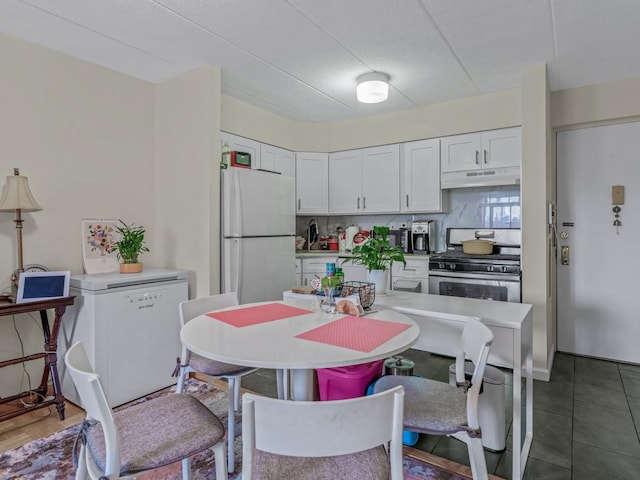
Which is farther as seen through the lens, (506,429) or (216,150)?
(216,150)

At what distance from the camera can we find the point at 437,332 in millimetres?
1953

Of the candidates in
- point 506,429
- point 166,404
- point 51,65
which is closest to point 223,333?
point 166,404

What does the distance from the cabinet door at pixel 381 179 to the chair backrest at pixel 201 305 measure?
2425 millimetres

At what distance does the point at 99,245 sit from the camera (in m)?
2.99

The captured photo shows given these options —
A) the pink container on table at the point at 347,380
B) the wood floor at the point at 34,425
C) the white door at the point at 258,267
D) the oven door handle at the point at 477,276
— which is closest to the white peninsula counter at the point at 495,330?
the pink container on table at the point at 347,380

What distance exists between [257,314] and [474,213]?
298cm

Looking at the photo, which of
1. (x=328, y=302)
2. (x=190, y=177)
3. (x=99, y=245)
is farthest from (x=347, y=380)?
(x=99, y=245)

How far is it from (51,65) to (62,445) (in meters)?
2.52

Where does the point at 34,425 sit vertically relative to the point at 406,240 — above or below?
below

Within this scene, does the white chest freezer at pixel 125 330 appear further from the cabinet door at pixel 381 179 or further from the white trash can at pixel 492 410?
the cabinet door at pixel 381 179

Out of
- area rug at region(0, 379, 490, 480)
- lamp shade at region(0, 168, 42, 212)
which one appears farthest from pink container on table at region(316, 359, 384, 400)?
lamp shade at region(0, 168, 42, 212)

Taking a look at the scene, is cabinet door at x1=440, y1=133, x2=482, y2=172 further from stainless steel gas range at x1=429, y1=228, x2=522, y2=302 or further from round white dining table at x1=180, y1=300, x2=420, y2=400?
round white dining table at x1=180, y1=300, x2=420, y2=400

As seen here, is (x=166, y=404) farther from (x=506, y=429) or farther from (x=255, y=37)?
(x=255, y=37)

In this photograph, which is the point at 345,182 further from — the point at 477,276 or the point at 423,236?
the point at 477,276
